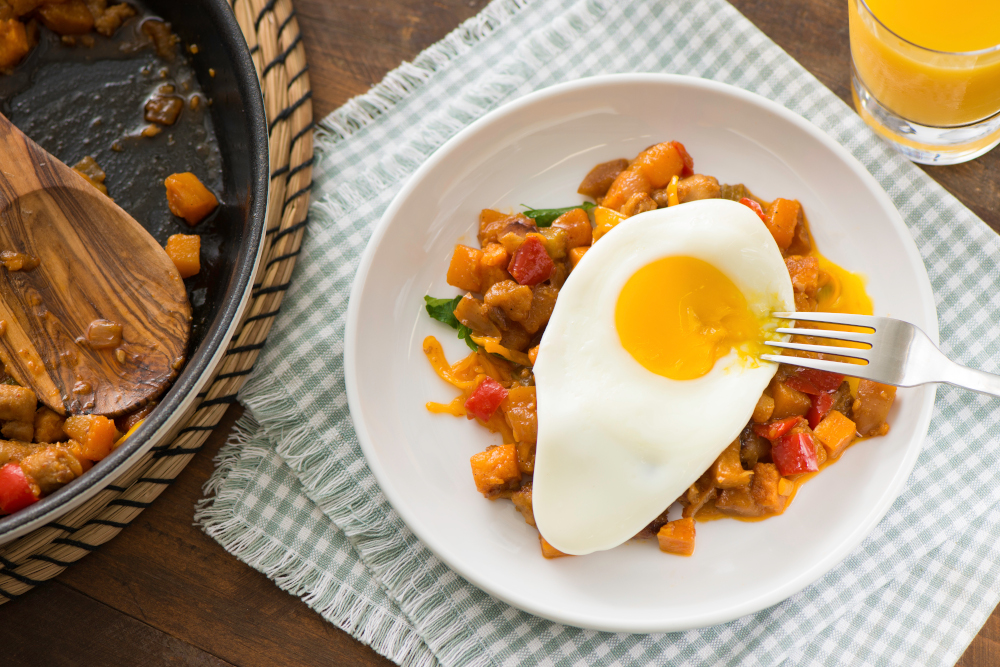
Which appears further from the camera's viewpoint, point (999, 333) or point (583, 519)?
point (999, 333)

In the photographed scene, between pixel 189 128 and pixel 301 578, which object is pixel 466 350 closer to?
pixel 301 578

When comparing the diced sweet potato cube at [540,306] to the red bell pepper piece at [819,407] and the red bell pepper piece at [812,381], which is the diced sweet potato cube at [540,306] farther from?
the red bell pepper piece at [819,407]

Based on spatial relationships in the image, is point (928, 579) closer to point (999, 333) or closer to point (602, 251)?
point (999, 333)

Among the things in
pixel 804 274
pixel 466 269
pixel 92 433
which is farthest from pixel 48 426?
pixel 804 274

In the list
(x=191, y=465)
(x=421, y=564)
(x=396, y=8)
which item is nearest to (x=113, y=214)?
(x=191, y=465)

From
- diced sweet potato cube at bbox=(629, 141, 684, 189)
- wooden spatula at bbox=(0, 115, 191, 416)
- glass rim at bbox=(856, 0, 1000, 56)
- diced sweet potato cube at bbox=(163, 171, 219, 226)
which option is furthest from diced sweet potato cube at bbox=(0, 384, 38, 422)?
glass rim at bbox=(856, 0, 1000, 56)

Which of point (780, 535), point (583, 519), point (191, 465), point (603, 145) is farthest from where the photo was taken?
point (603, 145)

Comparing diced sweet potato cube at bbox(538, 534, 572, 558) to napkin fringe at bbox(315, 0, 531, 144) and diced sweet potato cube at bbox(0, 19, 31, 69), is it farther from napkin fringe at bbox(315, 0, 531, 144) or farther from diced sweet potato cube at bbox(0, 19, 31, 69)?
diced sweet potato cube at bbox(0, 19, 31, 69)
